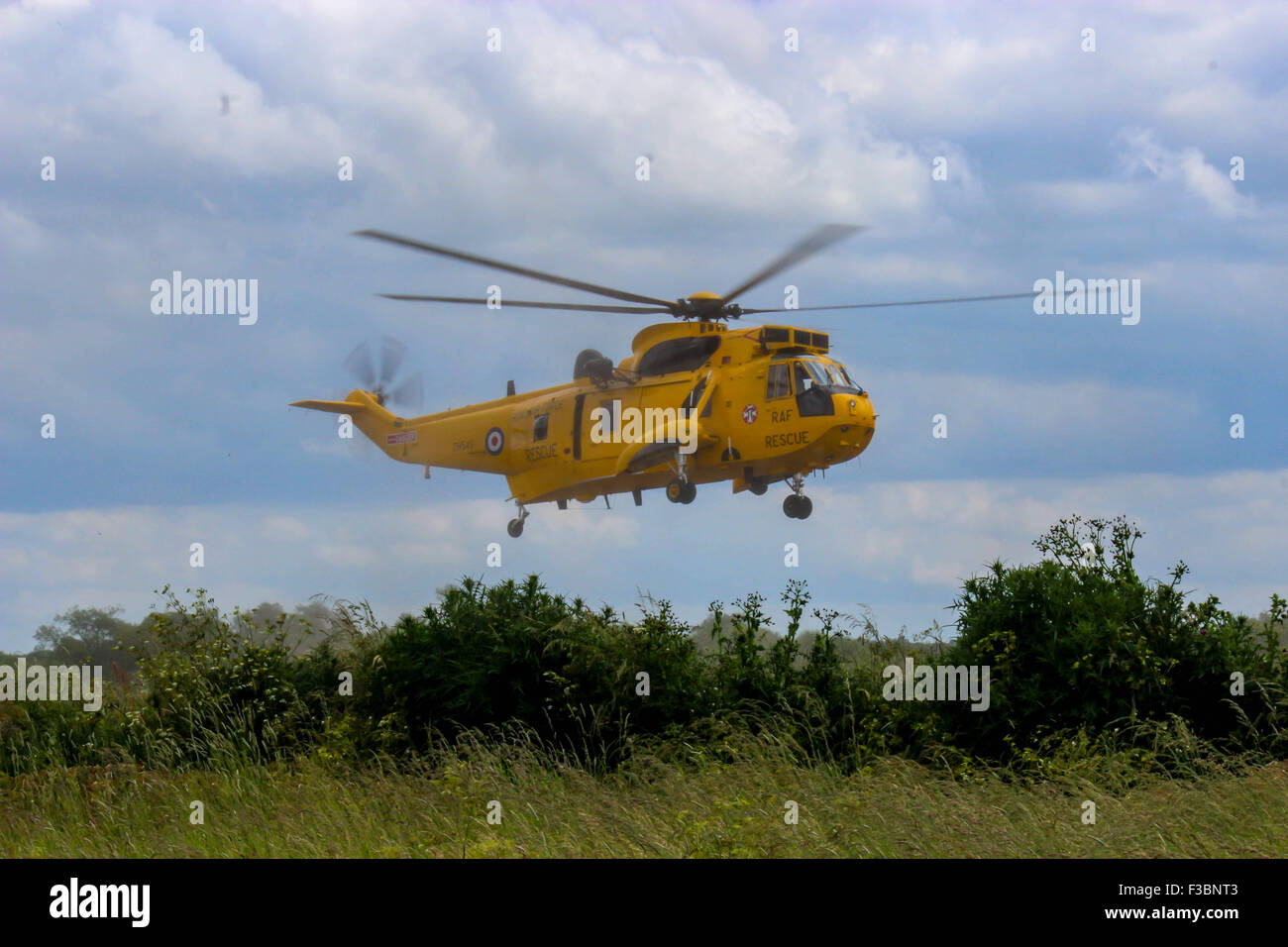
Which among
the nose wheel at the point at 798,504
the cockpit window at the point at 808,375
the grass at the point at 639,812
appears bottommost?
the grass at the point at 639,812

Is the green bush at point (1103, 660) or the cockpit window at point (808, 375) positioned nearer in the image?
the green bush at point (1103, 660)

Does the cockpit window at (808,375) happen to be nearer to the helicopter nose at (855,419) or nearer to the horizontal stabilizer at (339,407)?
the helicopter nose at (855,419)

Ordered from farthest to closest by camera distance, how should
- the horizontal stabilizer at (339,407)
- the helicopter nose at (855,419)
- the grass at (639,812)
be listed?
the horizontal stabilizer at (339,407), the helicopter nose at (855,419), the grass at (639,812)

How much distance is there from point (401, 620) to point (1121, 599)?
328 inches

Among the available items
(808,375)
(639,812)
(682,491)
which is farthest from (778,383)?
(639,812)

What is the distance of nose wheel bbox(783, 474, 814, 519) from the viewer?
22328 mm

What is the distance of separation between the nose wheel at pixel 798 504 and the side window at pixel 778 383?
156 cm

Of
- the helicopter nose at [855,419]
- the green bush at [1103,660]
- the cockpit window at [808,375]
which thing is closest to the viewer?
Result: the green bush at [1103,660]

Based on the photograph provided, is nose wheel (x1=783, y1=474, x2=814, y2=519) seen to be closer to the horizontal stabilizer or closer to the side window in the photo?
the side window

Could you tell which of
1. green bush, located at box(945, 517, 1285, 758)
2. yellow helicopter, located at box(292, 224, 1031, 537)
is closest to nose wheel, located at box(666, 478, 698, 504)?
yellow helicopter, located at box(292, 224, 1031, 537)

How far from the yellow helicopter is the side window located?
23mm

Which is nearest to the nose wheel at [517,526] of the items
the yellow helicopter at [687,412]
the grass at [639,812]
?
the yellow helicopter at [687,412]

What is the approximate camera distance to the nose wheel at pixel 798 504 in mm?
22328
